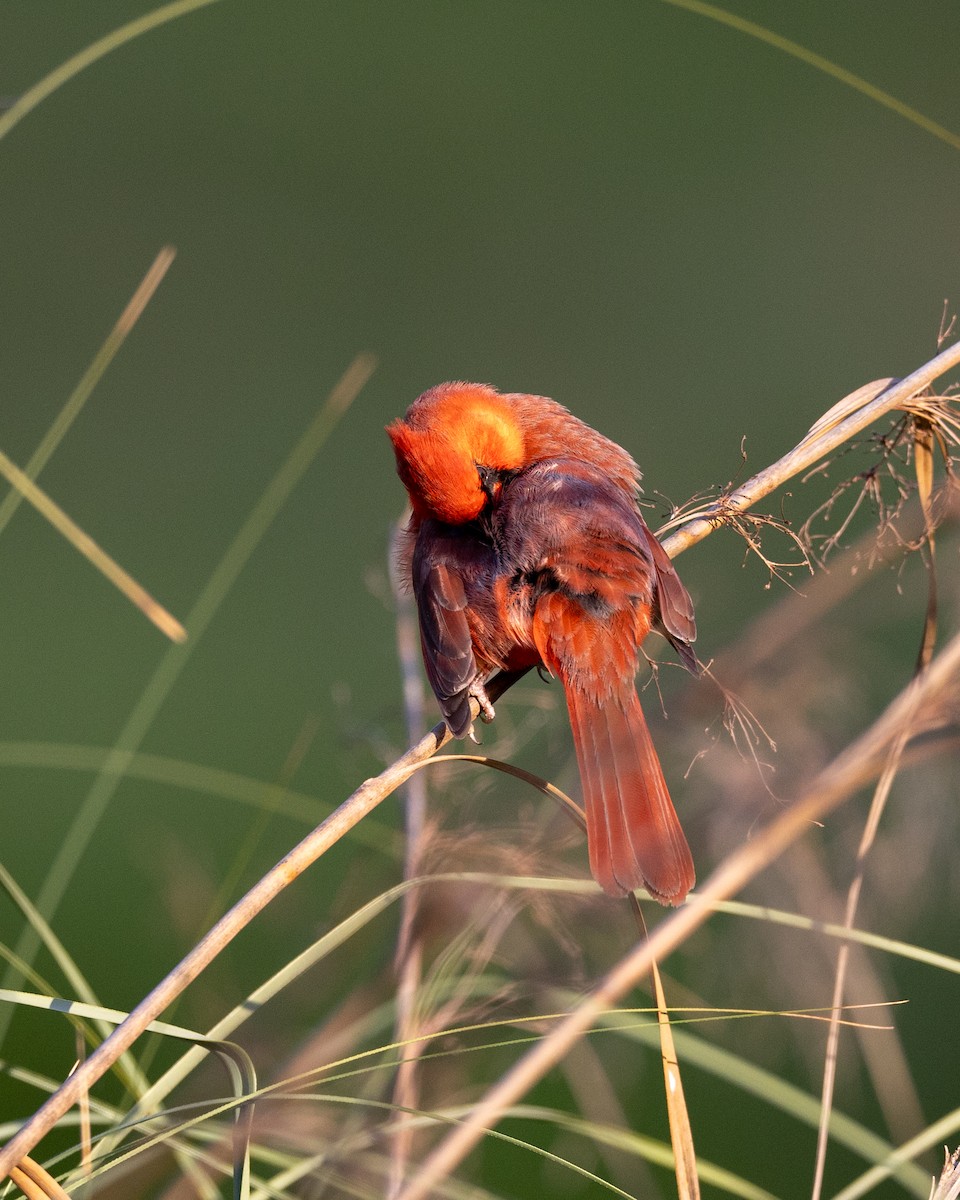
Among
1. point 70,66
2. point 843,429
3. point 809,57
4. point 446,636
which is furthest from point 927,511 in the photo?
point 70,66

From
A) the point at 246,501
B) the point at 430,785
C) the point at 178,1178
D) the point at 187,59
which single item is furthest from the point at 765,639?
the point at 187,59

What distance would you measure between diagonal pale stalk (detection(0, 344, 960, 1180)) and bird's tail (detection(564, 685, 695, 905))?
0.29m

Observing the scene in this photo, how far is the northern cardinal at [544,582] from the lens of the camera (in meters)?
1.92

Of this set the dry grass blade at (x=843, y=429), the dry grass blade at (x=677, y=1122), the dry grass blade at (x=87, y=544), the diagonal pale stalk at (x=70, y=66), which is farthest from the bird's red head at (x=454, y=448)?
the dry grass blade at (x=677, y=1122)

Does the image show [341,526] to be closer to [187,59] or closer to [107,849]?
[107,849]

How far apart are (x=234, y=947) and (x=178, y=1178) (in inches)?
110

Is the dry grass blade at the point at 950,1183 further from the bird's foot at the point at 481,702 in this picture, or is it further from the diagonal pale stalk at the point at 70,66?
the diagonal pale stalk at the point at 70,66

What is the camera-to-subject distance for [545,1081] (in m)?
3.74

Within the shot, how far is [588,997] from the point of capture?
1.09 metres

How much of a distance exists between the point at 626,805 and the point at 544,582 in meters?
0.44

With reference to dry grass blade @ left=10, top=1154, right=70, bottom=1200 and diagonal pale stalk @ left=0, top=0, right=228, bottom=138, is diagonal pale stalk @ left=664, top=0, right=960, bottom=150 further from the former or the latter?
dry grass blade @ left=10, top=1154, right=70, bottom=1200

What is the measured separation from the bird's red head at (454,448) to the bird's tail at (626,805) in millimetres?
444

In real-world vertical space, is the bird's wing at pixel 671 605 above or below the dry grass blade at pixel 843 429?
below

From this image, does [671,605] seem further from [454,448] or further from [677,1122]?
[677,1122]
